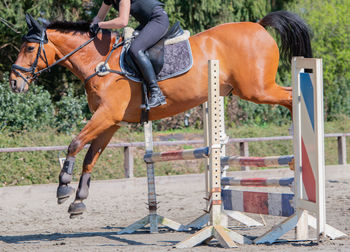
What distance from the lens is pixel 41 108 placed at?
43.9 feet

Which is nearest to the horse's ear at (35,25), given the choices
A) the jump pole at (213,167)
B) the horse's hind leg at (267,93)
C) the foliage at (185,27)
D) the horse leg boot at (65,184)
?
the horse leg boot at (65,184)

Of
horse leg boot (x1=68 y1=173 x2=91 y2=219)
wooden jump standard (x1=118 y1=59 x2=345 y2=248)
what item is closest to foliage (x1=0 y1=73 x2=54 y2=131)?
horse leg boot (x1=68 y1=173 x2=91 y2=219)

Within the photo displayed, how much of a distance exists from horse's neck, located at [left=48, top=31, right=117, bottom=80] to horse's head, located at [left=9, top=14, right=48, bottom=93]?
0.14m

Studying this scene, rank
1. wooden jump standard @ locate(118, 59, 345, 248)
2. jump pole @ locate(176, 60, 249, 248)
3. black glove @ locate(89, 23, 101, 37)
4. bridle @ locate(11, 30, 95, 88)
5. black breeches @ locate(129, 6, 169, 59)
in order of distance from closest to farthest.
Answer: wooden jump standard @ locate(118, 59, 345, 248)
jump pole @ locate(176, 60, 249, 248)
black breeches @ locate(129, 6, 169, 59)
bridle @ locate(11, 30, 95, 88)
black glove @ locate(89, 23, 101, 37)

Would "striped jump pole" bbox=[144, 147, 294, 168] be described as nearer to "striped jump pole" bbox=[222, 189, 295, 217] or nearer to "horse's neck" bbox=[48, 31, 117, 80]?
"striped jump pole" bbox=[222, 189, 295, 217]

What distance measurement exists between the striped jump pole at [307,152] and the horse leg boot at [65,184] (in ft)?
5.86

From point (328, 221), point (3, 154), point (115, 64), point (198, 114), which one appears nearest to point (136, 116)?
point (115, 64)

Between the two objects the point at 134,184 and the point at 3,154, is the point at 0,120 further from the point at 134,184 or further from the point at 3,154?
the point at 134,184

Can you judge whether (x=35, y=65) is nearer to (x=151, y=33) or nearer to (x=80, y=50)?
(x=80, y=50)

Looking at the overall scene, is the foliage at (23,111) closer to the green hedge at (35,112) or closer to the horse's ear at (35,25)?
the green hedge at (35,112)

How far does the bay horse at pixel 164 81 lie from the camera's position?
223 inches

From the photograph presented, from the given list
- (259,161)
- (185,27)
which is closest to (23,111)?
(185,27)

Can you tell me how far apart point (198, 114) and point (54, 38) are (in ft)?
41.0

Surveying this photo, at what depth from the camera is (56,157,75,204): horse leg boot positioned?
5.47 metres
